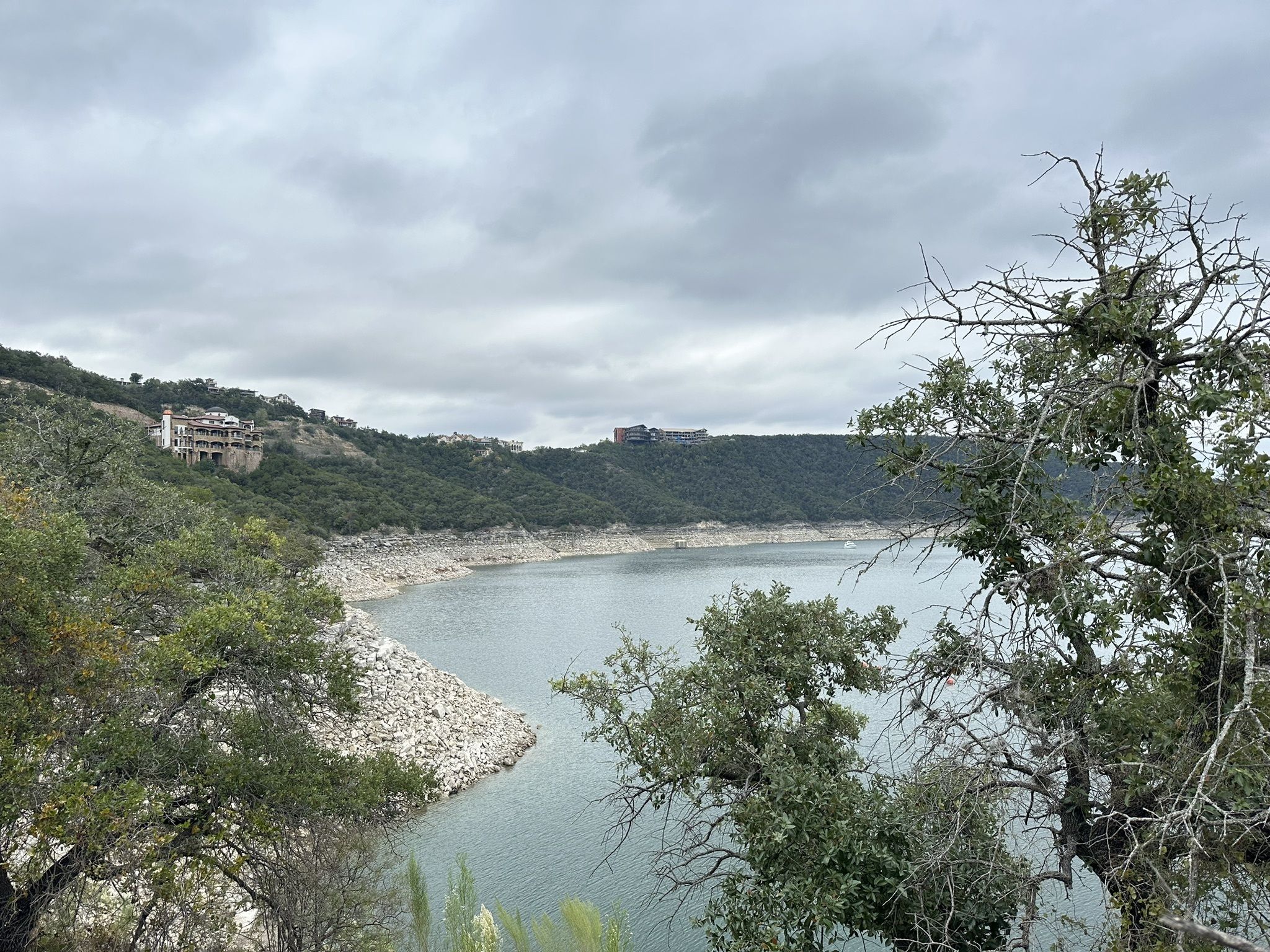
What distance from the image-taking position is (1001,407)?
5285mm

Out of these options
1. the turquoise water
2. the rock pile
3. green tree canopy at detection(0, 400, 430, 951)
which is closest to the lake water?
the turquoise water

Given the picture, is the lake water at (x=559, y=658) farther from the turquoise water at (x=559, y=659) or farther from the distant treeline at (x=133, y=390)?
the distant treeline at (x=133, y=390)

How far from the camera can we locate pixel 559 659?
2884 centimetres

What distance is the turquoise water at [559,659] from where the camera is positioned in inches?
447

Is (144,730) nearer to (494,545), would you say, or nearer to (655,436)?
(494,545)

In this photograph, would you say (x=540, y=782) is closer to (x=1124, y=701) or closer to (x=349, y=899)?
(x=349, y=899)

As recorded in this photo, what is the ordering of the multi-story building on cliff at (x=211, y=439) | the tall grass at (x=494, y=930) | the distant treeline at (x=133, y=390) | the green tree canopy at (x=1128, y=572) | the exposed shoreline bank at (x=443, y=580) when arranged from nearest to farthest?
the green tree canopy at (x=1128, y=572) → the tall grass at (x=494, y=930) → the exposed shoreline bank at (x=443, y=580) → the distant treeline at (x=133, y=390) → the multi-story building on cliff at (x=211, y=439)

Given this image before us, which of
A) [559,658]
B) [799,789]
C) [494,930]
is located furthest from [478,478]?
[799,789]

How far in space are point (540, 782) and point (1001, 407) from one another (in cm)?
1331

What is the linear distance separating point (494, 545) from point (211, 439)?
26342 mm

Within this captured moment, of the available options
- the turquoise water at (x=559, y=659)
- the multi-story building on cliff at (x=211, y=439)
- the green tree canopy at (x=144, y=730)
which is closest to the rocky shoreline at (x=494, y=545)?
the turquoise water at (x=559, y=659)

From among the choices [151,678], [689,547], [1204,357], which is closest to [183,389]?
[689,547]

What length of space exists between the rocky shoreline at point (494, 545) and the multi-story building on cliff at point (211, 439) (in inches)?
593

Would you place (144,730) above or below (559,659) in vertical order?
above
